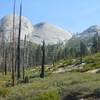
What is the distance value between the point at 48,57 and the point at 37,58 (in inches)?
1033

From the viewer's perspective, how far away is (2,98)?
24.1 metres

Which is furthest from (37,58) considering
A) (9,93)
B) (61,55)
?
(9,93)

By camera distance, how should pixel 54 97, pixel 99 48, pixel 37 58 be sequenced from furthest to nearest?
pixel 37 58 → pixel 99 48 → pixel 54 97

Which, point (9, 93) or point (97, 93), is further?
point (9, 93)

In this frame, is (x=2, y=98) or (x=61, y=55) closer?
(x=2, y=98)

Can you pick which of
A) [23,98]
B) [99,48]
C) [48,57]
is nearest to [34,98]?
[23,98]

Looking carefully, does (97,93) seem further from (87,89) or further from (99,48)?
(99,48)

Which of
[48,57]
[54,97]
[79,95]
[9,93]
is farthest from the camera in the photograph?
[48,57]


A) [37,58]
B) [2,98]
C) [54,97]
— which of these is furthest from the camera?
[37,58]

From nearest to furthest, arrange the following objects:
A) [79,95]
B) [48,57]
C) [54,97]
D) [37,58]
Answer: [54,97] → [79,95] → [37,58] → [48,57]

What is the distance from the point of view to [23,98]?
22.5 meters

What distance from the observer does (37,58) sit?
16800cm

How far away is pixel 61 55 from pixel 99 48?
130 feet

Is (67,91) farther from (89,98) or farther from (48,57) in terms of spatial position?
(48,57)
